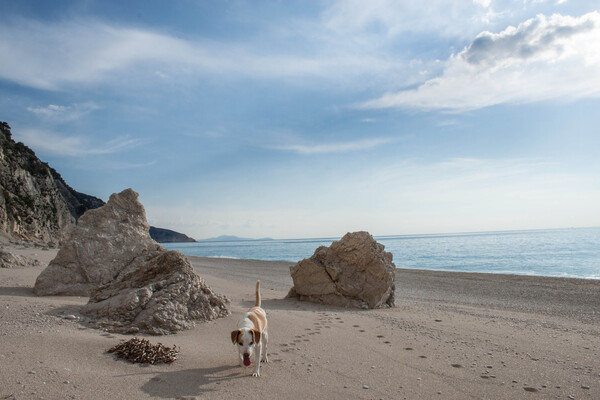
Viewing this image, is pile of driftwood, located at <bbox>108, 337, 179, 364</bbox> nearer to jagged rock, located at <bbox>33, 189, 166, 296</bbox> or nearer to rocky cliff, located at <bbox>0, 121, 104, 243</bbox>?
jagged rock, located at <bbox>33, 189, 166, 296</bbox>

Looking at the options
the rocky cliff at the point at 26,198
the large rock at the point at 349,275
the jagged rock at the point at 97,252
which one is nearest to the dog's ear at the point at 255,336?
the jagged rock at the point at 97,252

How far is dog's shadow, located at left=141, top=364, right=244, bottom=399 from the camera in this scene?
369 cm

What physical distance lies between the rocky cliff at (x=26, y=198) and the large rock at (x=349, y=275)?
36.5m

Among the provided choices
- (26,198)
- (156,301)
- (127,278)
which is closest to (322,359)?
(156,301)

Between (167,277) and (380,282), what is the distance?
18.6 feet

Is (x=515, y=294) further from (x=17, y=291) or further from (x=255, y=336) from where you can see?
(x=17, y=291)

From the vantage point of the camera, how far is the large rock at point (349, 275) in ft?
32.4

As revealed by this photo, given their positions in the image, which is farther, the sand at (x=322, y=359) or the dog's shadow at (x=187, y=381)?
the sand at (x=322, y=359)

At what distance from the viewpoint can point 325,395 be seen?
3871 mm

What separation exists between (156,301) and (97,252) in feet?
11.0

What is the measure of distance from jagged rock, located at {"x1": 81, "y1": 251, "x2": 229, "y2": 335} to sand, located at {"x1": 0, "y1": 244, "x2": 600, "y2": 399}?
280 mm

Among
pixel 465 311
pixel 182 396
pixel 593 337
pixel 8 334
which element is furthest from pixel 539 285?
pixel 8 334

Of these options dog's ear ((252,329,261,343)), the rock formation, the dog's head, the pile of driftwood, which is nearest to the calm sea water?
the rock formation

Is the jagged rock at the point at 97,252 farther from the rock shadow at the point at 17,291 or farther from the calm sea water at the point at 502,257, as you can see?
the calm sea water at the point at 502,257
